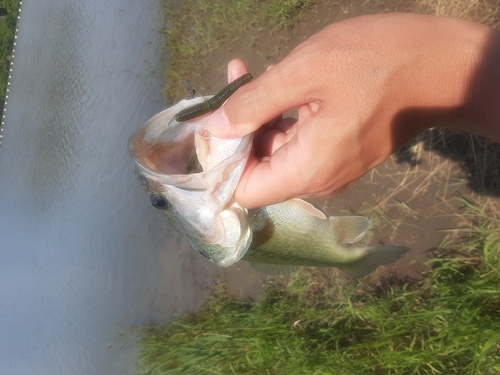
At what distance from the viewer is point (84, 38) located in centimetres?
459

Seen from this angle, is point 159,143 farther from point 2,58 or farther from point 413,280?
point 2,58

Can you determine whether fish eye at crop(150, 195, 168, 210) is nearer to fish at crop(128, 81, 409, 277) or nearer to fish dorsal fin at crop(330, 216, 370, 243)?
fish at crop(128, 81, 409, 277)

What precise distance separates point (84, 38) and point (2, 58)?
95 cm

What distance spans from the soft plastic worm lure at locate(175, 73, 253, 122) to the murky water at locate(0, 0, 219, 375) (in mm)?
2614

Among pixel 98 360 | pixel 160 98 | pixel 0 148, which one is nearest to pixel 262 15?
pixel 160 98

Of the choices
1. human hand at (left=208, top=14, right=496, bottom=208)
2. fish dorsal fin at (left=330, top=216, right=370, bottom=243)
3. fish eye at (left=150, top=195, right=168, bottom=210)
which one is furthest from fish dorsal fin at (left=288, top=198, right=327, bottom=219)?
fish eye at (left=150, top=195, right=168, bottom=210)

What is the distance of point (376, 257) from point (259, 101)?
137 centimetres

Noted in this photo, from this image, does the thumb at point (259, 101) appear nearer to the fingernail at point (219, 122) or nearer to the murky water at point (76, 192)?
the fingernail at point (219, 122)

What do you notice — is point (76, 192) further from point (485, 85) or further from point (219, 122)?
point (485, 85)

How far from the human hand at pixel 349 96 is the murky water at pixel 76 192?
2.65 meters

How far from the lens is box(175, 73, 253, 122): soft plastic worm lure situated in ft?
4.64

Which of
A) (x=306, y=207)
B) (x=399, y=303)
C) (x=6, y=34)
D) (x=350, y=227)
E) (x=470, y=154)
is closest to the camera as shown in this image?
(x=306, y=207)

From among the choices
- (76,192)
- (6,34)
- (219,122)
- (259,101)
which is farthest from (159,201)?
(6,34)

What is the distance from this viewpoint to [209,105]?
1417 mm
